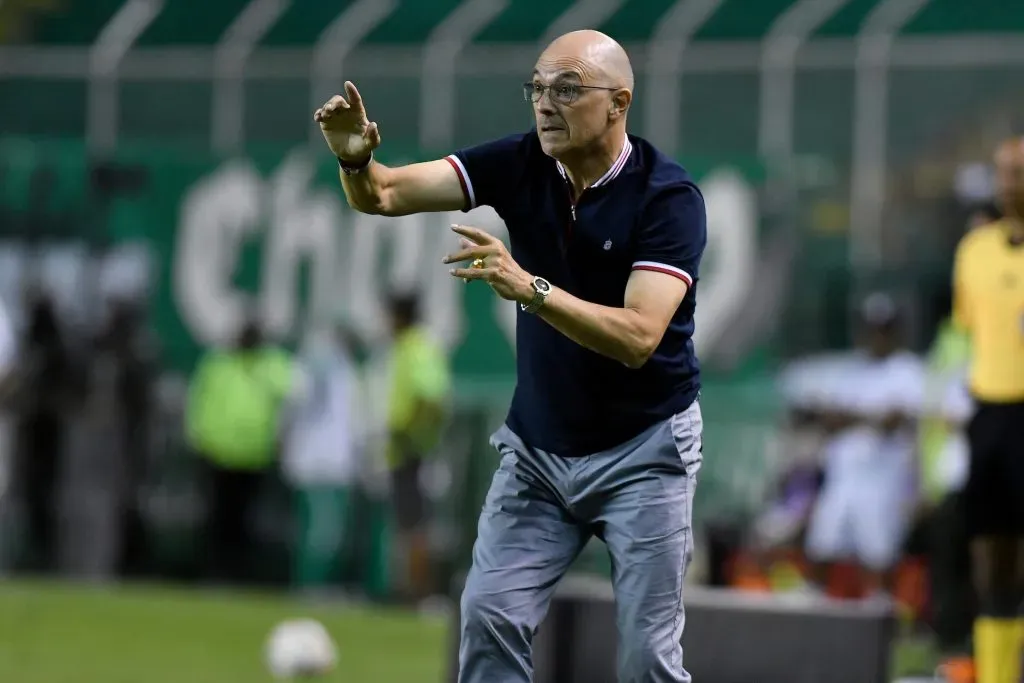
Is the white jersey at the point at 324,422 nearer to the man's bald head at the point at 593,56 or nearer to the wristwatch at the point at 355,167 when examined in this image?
the wristwatch at the point at 355,167

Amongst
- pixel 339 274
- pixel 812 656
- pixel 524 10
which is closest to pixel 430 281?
pixel 339 274

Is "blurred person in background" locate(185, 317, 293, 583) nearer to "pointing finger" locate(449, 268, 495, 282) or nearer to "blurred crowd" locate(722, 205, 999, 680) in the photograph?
"blurred crowd" locate(722, 205, 999, 680)

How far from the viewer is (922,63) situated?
15148mm

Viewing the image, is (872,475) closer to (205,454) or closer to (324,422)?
(324,422)

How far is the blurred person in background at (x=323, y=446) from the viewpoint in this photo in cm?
1600

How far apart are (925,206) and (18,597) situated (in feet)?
22.9

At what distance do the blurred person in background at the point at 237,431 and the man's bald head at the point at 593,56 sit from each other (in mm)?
9969

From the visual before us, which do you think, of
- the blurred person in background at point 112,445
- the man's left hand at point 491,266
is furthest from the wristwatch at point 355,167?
the blurred person in background at point 112,445

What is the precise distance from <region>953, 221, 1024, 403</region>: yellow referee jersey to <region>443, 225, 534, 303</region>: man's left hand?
4.18 meters

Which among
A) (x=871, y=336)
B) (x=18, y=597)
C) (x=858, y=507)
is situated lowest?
(x=18, y=597)

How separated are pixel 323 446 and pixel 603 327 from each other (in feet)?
33.0

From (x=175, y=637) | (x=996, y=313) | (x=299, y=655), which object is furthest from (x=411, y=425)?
(x=996, y=313)

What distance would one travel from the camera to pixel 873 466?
13977 mm

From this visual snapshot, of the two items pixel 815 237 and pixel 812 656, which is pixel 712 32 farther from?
pixel 812 656
